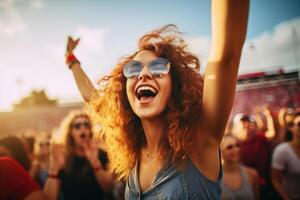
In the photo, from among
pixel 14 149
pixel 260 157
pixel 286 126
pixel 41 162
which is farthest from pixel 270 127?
pixel 14 149

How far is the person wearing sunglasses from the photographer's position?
127cm

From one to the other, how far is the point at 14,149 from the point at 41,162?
2.48 m

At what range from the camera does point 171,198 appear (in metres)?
1.44

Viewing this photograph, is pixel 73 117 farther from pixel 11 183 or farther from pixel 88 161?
pixel 11 183

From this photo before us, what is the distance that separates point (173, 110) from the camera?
→ 1.68m

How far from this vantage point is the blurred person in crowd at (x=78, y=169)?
10.9ft

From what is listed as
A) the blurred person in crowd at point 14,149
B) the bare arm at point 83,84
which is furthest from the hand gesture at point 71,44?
the blurred person in crowd at point 14,149

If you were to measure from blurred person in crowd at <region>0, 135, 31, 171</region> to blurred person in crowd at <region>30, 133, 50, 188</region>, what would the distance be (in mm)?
1950

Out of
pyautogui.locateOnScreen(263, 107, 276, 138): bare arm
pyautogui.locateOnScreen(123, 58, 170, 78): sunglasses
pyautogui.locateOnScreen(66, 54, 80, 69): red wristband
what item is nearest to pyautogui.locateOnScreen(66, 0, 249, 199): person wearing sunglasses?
pyautogui.locateOnScreen(123, 58, 170, 78): sunglasses

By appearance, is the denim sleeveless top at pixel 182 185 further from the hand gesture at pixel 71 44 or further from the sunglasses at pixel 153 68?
the hand gesture at pixel 71 44

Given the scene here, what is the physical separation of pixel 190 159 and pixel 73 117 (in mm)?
2880

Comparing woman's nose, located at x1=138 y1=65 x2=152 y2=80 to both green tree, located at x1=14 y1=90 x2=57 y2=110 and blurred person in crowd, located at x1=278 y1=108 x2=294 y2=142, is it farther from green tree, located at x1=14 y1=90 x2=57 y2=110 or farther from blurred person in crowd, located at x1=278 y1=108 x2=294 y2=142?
green tree, located at x1=14 y1=90 x2=57 y2=110

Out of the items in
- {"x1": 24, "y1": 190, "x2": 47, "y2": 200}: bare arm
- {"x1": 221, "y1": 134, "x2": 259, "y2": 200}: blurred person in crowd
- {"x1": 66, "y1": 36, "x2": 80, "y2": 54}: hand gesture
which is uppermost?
{"x1": 66, "y1": 36, "x2": 80, "y2": 54}: hand gesture

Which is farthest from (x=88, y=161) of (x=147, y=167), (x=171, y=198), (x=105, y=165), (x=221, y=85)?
(x=221, y=85)
